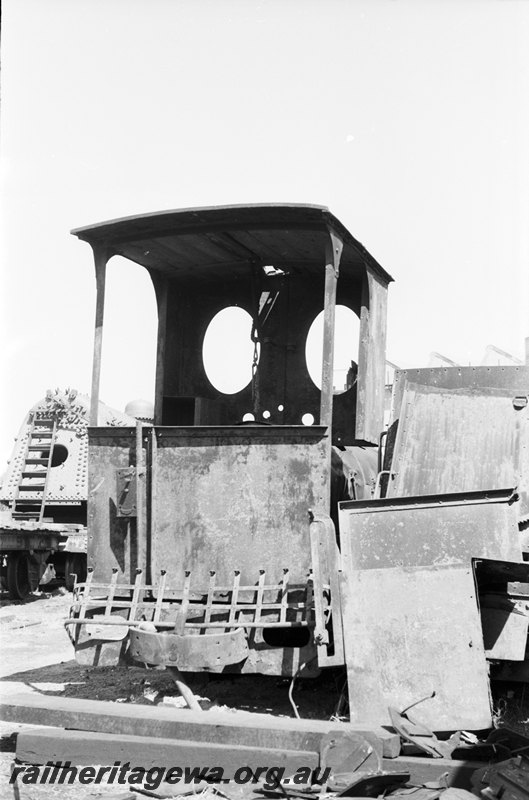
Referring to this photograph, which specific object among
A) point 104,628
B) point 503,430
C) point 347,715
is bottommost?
point 347,715

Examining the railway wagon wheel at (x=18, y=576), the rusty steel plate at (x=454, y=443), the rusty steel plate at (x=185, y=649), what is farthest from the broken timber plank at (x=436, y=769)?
the railway wagon wheel at (x=18, y=576)

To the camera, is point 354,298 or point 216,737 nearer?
point 216,737

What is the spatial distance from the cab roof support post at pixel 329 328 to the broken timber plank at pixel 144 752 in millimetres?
2388

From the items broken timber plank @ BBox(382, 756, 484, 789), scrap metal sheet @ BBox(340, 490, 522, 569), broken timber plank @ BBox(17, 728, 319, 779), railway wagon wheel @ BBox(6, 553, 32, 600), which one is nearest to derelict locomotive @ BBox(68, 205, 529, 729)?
scrap metal sheet @ BBox(340, 490, 522, 569)

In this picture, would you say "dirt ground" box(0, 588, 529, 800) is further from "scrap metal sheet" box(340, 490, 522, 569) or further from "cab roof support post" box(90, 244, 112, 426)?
"cab roof support post" box(90, 244, 112, 426)

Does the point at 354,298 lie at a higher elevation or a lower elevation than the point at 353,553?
higher

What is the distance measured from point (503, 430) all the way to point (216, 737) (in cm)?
344

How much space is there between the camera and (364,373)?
7098mm

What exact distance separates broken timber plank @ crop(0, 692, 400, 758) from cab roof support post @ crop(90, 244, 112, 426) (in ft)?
8.60

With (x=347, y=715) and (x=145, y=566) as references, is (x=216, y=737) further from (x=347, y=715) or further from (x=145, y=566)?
(x=145, y=566)

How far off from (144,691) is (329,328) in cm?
321

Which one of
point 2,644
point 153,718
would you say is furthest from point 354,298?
point 2,644

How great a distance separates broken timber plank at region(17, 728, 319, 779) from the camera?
4.47m

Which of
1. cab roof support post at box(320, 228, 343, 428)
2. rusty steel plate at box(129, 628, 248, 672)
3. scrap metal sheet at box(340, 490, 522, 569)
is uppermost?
cab roof support post at box(320, 228, 343, 428)
